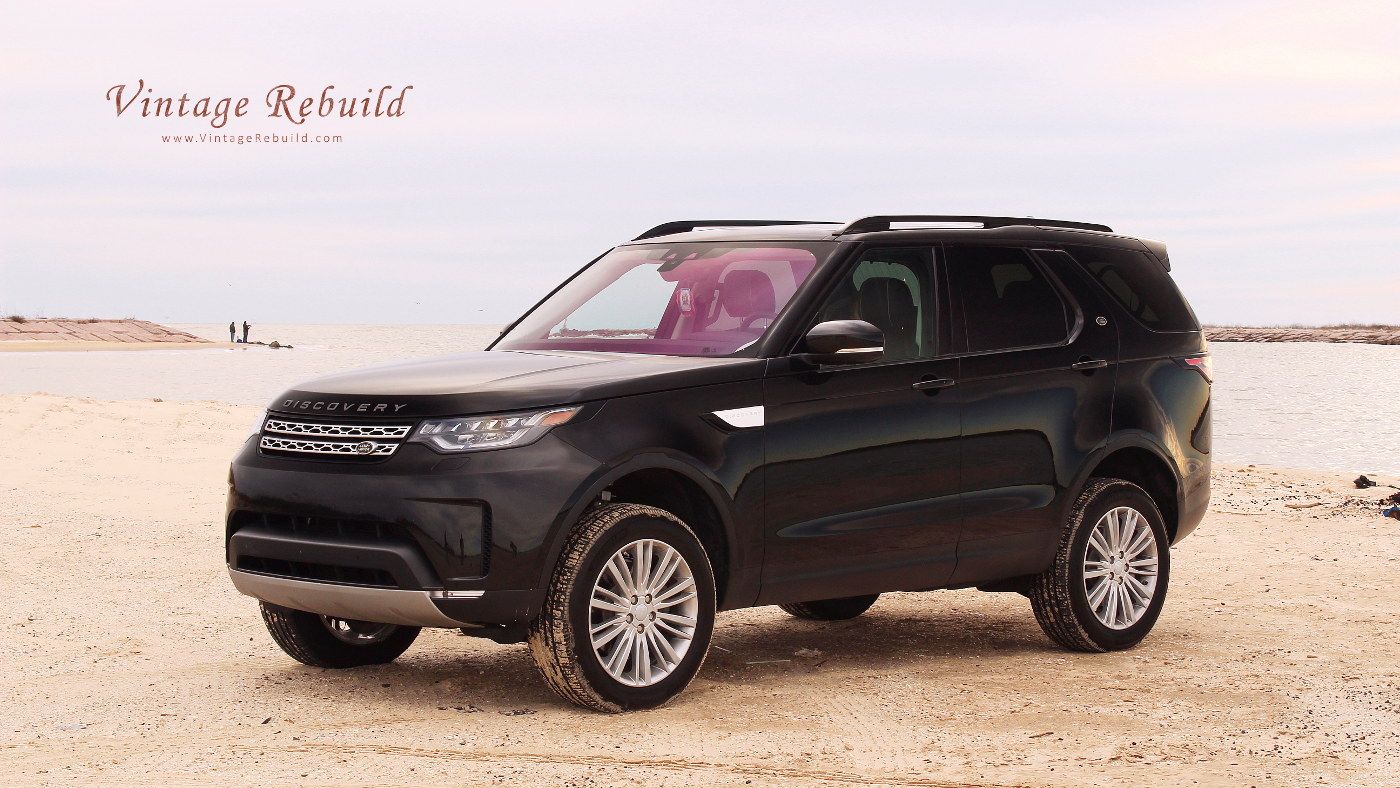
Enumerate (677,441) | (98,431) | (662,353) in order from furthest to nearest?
1. (98,431)
2. (662,353)
3. (677,441)

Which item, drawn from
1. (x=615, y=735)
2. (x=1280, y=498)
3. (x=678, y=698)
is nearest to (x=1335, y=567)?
(x=1280, y=498)

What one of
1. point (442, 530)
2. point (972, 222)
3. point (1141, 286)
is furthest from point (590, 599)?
point (1141, 286)

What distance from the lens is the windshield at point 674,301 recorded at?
271 inches

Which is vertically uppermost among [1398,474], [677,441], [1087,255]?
[1087,255]

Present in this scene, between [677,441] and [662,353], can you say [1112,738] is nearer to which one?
[677,441]

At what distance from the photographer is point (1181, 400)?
27.6 feet

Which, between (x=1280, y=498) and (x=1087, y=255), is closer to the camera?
(x=1087, y=255)

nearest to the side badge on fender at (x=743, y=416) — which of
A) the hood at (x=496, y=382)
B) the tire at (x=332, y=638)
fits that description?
the hood at (x=496, y=382)

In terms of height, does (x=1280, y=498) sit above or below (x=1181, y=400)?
below

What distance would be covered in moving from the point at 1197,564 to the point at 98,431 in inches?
573

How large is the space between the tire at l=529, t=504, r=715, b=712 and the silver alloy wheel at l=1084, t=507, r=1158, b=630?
98.7 inches

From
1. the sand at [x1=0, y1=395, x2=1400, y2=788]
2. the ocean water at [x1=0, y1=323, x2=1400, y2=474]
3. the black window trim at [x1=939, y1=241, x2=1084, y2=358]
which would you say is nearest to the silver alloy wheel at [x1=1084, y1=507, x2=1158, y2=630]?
the sand at [x1=0, y1=395, x2=1400, y2=788]

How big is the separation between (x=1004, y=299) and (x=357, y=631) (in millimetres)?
3473

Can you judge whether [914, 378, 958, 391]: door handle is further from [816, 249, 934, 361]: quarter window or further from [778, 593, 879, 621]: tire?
[778, 593, 879, 621]: tire
